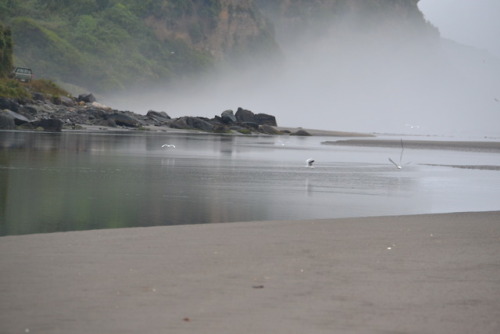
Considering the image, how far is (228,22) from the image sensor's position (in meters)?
143

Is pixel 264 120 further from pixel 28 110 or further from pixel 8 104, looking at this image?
pixel 8 104

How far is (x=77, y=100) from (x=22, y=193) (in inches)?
2406

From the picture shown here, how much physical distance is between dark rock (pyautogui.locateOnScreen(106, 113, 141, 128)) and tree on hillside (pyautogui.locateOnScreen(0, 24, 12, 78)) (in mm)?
10780

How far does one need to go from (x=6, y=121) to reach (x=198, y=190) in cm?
3287

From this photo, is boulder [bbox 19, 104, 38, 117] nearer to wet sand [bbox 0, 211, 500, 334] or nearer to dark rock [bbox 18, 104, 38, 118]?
dark rock [bbox 18, 104, 38, 118]

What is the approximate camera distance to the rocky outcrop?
49709mm

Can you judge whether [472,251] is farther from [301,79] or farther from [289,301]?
[301,79]

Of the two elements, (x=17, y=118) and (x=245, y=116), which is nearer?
(x=17, y=118)

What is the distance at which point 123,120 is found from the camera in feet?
217

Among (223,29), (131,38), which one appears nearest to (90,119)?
(131,38)

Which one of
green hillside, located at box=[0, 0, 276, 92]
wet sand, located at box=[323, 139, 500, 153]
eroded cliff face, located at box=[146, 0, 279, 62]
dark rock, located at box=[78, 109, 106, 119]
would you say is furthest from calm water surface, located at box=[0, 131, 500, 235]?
eroded cliff face, located at box=[146, 0, 279, 62]

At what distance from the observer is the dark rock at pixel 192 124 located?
72812mm

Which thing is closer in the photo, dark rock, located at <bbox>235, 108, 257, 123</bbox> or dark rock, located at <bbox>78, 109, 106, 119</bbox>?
dark rock, located at <bbox>78, 109, 106, 119</bbox>

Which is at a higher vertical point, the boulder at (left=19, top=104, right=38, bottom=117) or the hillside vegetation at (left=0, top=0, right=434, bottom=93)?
the hillside vegetation at (left=0, top=0, right=434, bottom=93)
